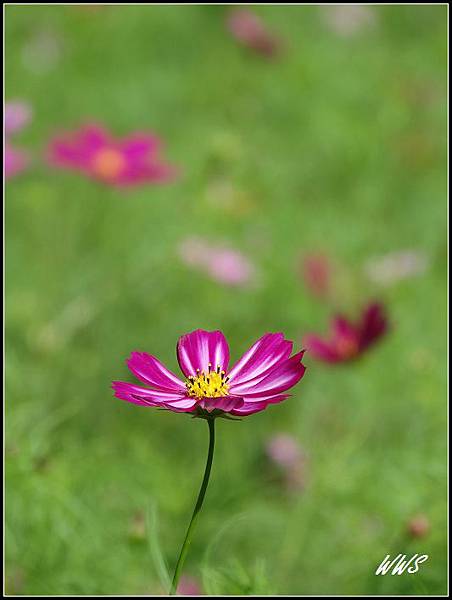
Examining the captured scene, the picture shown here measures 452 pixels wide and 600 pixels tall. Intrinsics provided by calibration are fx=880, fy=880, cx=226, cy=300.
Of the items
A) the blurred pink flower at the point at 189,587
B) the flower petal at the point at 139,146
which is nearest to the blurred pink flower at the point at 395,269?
the flower petal at the point at 139,146

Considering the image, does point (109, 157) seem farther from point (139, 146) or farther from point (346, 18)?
point (346, 18)

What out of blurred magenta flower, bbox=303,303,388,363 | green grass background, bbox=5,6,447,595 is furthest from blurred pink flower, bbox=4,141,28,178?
blurred magenta flower, bbox=303,303,388,363

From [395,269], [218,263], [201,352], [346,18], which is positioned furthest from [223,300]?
[346,18]

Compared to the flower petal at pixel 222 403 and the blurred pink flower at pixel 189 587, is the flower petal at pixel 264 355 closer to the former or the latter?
the flower petal at pixel 222 403

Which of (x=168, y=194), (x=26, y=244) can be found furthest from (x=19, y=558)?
(x=168, y=194)

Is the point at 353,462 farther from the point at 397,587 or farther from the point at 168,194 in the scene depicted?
the point at 168,194

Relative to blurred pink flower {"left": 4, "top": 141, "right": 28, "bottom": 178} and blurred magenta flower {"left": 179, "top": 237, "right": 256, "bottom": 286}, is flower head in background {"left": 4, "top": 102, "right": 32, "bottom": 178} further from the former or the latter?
blurred magenta flower {"left": 179, "top": 237, "right": 256, "bottom": 286}
